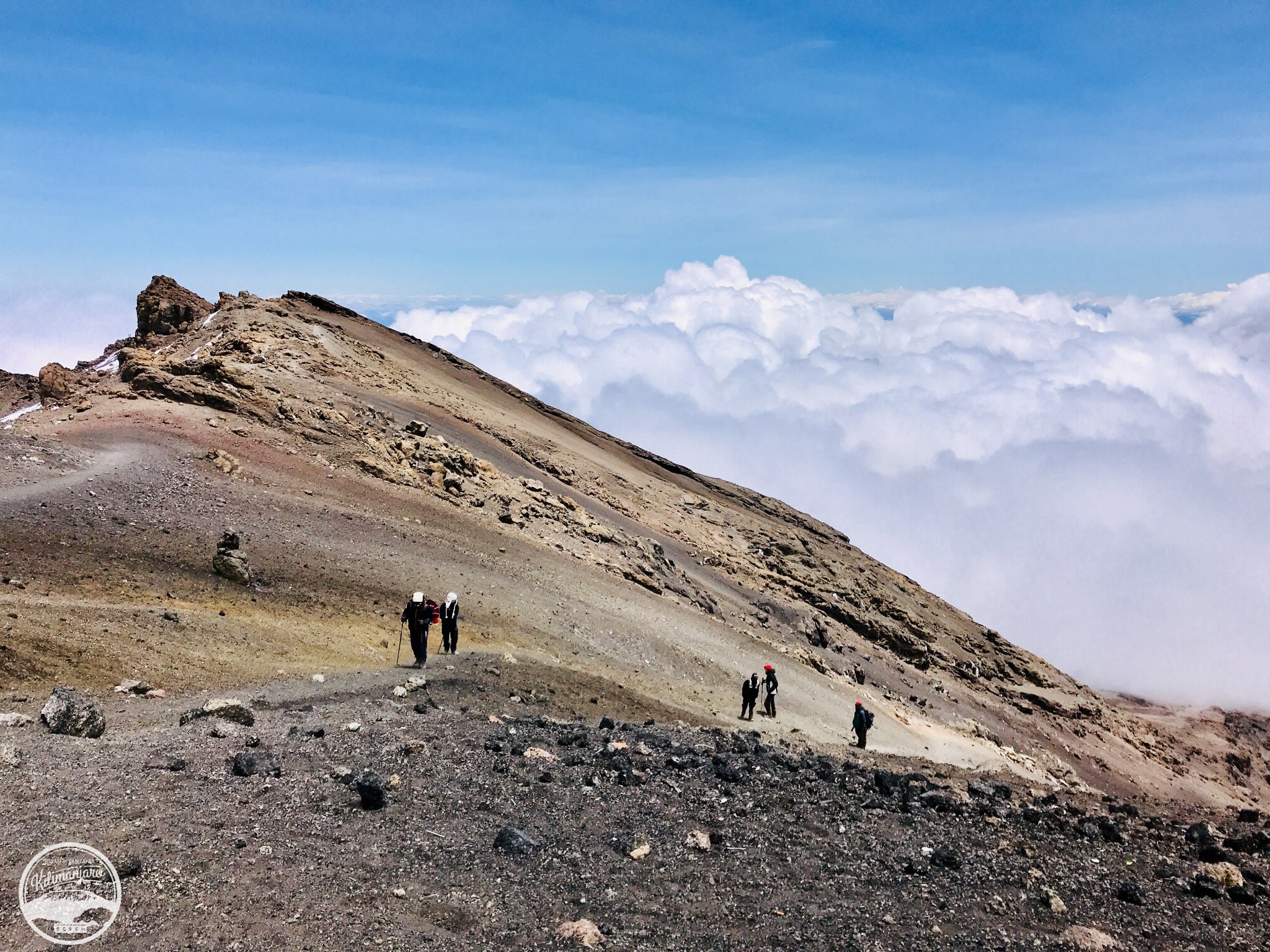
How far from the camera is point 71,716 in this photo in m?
11.0

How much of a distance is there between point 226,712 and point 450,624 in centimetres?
621

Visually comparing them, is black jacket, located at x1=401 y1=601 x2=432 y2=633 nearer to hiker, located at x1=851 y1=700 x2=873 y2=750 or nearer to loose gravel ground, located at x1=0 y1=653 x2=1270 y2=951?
loose gravel ground, located at x1=0 y1=653 x2=1270 y2=951

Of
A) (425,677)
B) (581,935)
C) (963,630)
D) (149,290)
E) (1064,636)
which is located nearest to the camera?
(581,935)

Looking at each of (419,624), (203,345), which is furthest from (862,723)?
(203,345)

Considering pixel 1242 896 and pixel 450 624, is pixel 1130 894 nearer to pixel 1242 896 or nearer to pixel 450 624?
pixel 1242 896

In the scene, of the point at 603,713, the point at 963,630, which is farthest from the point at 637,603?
the point at 963,630

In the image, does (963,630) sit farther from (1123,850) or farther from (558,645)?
(1123,850)

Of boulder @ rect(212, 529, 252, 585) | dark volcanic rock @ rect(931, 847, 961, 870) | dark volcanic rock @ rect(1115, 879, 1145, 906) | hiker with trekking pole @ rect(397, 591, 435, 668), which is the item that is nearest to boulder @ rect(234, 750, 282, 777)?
hiker with trekking pole @ rect(397, 591, 435, 668)

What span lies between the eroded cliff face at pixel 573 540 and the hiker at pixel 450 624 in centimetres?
318

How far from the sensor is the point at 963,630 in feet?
163

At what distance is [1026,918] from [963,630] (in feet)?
142

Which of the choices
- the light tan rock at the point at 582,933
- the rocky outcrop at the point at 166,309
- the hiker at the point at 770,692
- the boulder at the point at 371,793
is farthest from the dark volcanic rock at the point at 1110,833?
the rocky outcrop at the point at 166,309

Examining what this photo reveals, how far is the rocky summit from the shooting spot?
342 inches

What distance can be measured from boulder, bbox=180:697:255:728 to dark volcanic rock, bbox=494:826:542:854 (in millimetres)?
4614
